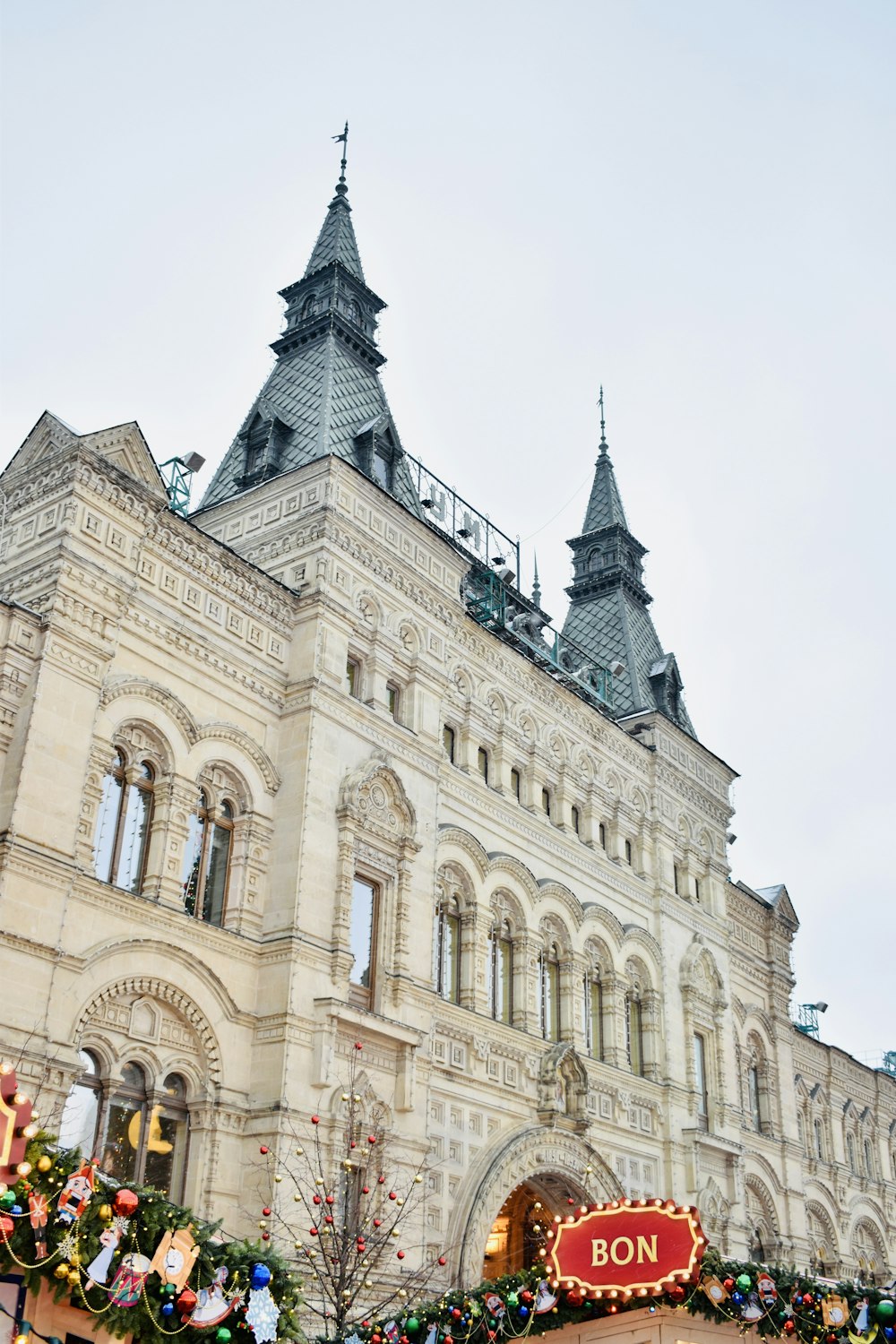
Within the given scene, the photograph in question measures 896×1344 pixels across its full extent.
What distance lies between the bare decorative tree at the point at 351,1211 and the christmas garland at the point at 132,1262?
24.5ft

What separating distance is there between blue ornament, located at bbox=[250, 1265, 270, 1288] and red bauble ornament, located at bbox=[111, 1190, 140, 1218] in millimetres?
1395

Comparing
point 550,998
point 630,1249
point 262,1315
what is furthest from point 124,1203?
point 550,998

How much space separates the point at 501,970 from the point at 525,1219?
18.5 ft

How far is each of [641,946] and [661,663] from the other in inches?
389

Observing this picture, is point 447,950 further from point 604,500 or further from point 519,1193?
point 604,500

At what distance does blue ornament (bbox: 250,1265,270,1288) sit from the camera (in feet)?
38.9

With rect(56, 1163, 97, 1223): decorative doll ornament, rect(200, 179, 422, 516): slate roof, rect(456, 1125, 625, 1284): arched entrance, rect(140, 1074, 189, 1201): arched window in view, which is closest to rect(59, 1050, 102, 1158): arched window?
rect(140, 1074, 189, 1201): arched window

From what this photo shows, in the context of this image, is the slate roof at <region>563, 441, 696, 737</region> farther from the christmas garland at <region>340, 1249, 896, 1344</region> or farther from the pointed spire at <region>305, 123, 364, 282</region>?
the christmas garland at <region>340, 1249, 896, 1344</region>

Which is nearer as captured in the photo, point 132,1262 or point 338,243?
point 132,1262

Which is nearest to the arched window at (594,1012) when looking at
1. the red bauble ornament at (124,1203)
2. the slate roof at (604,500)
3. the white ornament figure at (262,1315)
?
the slate roof at (604,500)

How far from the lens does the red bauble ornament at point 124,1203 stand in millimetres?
11070

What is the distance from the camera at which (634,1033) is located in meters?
33.4

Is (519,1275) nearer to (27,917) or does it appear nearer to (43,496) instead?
(27,917)

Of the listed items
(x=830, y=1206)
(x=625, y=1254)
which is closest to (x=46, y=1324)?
(x=625, y=1254)
